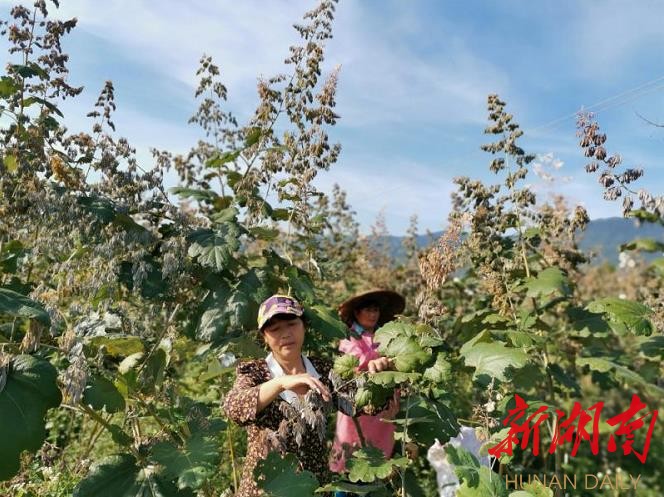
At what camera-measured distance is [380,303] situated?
4023 mm

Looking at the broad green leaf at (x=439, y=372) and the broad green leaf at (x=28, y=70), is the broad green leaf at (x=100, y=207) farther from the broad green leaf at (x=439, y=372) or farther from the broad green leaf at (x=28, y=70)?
the broad green leaf at (x=439, y=372)

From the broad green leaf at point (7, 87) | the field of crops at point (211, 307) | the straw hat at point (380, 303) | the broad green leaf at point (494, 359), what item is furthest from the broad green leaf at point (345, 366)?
the broad green leaf at point (7, 87)

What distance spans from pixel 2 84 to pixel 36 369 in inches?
69.7

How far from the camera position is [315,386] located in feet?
6.50

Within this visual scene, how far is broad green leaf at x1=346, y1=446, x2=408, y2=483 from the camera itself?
6.34 feet

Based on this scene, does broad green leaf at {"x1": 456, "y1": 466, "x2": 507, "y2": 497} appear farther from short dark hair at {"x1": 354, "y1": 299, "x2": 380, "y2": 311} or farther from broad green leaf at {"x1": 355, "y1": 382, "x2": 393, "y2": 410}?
short dark hair at {"x1": 354, "y1": 299, "x2": 380, "y2": 311}

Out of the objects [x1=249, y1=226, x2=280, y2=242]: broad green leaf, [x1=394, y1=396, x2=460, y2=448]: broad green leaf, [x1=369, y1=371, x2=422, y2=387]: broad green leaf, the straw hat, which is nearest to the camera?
[x1=369, y1=371, x2=422, y2=387]: broad green leaf

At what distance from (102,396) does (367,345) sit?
193 centimetres

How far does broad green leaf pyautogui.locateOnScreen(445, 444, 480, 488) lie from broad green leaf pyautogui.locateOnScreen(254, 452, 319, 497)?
0.45 meters

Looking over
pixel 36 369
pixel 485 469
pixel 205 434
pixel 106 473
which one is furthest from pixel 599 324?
pixel 36 369

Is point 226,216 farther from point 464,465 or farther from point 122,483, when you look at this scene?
point 464,465

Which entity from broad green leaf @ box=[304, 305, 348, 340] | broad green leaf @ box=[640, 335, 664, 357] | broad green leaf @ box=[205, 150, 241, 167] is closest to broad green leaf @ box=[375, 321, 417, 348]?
broad green leaf @ box=[304, 305, 348, 340]

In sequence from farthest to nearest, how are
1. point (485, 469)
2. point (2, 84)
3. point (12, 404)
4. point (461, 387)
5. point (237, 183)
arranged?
point (461, 387) < point (237, 183) < point (2, 84) < point (485, 469) < point (12, 404)

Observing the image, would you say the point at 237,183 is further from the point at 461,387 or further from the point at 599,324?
the point at 461,387
